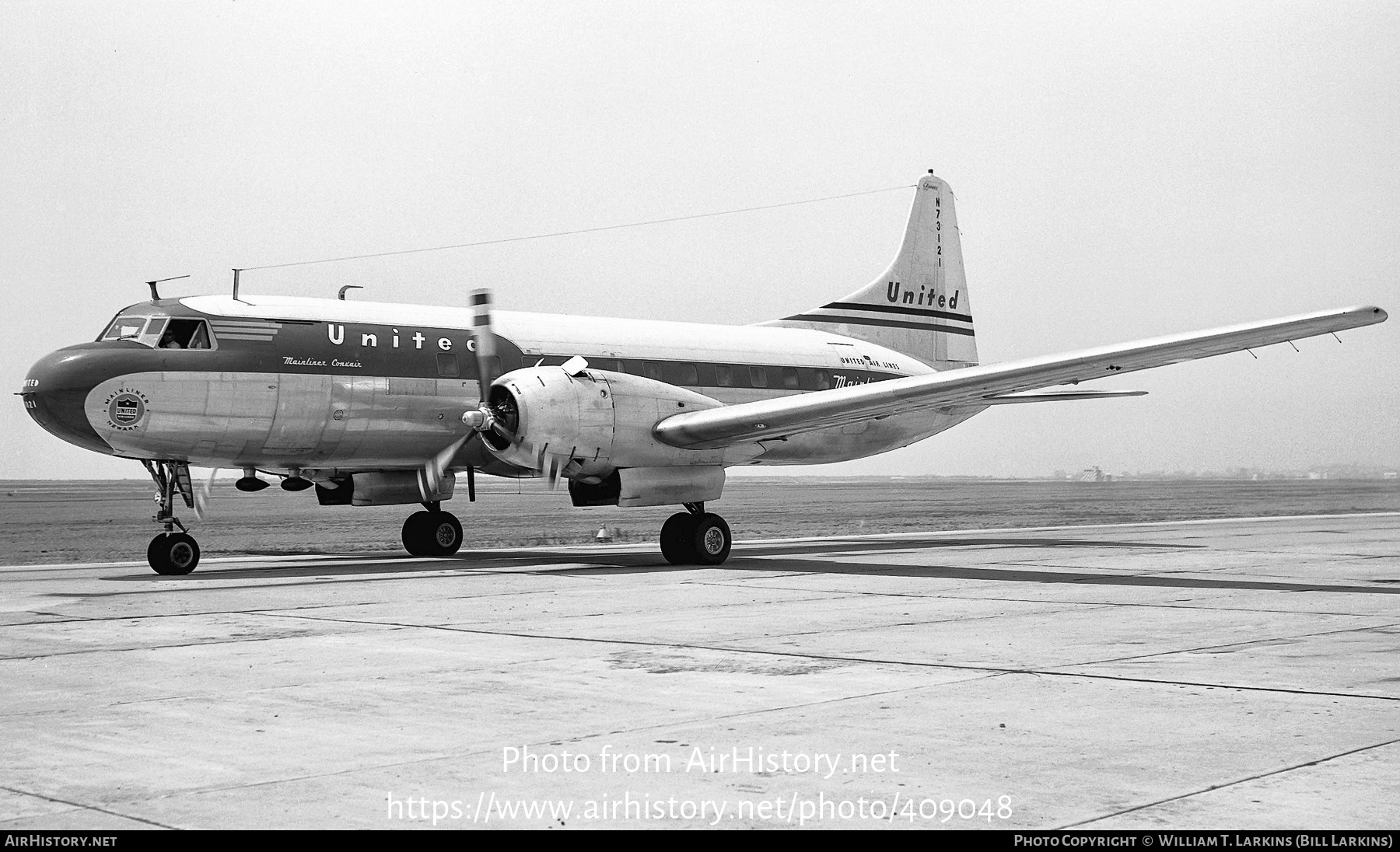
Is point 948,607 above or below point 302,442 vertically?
below

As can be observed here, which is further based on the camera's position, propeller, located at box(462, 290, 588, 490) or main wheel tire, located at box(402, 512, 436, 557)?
main wheel tire, located at box(402, 512, 436, 557)

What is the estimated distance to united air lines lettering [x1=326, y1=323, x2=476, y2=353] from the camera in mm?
20812

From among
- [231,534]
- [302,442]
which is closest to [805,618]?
[302,442]

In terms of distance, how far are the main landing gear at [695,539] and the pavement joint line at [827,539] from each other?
14.6ft

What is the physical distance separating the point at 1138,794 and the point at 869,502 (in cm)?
5198

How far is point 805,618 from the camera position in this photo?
1310 cm

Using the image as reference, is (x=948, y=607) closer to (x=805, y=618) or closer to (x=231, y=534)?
(x=805, y=618)

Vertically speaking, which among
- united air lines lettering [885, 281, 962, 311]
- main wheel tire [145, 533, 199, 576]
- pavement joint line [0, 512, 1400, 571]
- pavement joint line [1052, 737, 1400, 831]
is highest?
united air lines lettering [885, 281, 962, 311]

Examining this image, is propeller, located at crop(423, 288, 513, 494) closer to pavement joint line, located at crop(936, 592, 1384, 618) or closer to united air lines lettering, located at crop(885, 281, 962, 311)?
pavement joint line, located at crop(936, 592, 1384, 618)

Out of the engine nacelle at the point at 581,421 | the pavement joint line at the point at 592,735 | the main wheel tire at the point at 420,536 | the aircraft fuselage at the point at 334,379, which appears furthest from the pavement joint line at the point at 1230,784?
the main wheel tire at the point at 420,536

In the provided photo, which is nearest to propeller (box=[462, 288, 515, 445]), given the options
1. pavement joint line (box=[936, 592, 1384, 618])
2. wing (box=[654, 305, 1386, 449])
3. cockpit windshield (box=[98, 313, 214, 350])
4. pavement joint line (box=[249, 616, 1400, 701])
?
wing (box=[654, 305, 1386, 449])

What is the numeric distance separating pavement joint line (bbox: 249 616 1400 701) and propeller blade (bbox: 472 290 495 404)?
23.7 feet

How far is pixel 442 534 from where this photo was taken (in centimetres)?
2425

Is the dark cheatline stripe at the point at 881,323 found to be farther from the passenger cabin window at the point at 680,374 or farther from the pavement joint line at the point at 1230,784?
the pavement joint line at the point at 1230,784
